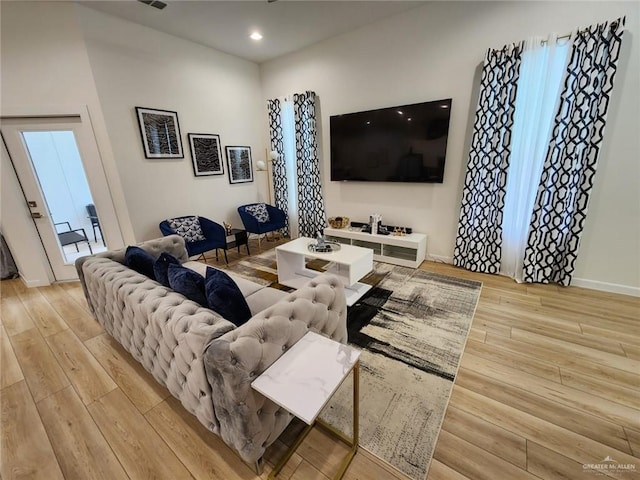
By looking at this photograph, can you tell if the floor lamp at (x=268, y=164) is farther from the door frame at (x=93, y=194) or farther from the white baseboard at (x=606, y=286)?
the white baseboard at (x=606, y=286)

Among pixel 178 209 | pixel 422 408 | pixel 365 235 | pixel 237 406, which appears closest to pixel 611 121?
pixel 365 235

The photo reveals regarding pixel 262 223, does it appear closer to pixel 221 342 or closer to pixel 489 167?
pixel 489 167

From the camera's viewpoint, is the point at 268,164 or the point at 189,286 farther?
the point at 268,164

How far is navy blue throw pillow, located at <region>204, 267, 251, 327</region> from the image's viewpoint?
4.60 feet

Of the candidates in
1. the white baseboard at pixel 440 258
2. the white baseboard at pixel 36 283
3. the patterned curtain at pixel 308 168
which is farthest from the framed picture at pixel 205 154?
the white baseboard at pixel 440 258

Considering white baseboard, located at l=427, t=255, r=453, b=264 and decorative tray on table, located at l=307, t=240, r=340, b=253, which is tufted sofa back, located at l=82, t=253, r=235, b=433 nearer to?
decorative tray on table, located at l=307, t=240, r=340, b=253

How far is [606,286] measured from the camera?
8.84 feet

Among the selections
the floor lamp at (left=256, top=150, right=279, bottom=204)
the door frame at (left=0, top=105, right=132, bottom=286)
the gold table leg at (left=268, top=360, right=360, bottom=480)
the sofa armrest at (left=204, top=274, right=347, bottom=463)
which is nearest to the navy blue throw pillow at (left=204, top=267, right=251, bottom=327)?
the sofa armrest at (left=204, top=274, right=347, bottom=463)

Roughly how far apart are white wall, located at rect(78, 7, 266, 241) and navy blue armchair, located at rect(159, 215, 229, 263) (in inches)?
13.5

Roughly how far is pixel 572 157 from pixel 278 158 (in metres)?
3.98

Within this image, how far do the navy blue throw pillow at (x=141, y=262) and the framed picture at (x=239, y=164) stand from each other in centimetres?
277

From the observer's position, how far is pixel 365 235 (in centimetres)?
380

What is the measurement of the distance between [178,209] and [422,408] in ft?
13.0

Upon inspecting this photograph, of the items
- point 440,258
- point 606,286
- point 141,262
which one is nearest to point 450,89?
point 440,258
